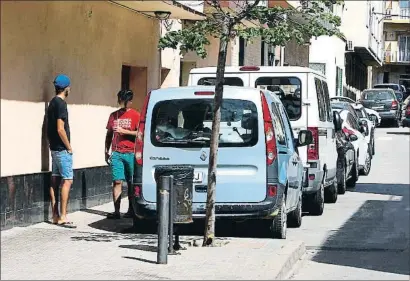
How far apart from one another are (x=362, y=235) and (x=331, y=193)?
4.04m

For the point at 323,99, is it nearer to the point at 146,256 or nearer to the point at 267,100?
the point at 267,100

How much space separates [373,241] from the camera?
12.6 metres

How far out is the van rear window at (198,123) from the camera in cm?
1144

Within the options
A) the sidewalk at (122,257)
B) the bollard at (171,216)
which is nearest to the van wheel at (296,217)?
the sidewalk at (122,257)

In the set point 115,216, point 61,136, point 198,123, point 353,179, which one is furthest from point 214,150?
point 353,179

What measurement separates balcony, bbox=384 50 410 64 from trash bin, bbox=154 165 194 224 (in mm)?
67914

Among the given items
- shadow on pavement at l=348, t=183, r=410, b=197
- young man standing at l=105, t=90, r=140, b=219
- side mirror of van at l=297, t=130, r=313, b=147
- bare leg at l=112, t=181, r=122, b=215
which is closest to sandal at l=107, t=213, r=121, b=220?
bare leg at l=112, t=181, r=122, b=215

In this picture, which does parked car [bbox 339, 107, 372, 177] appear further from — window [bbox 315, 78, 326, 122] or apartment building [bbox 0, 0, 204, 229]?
window [bbox 315, 78, 326, 122]

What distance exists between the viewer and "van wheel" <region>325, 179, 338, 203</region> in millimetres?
17109

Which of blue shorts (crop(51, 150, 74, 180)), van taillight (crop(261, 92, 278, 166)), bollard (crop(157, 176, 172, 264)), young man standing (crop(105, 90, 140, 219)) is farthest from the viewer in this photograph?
young man standing (crop(105, 90, 140, 219))

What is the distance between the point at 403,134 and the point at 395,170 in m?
15.6

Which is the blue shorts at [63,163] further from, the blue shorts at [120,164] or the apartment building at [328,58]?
the apartment building at [328,58]

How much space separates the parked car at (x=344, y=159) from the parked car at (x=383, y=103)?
989 inches

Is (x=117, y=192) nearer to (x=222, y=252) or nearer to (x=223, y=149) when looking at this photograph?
(x=223, y=149)
